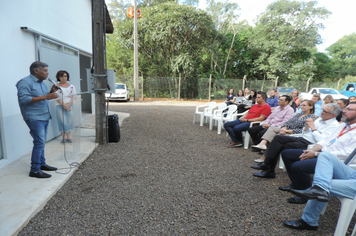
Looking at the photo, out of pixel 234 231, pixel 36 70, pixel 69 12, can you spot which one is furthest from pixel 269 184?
pixel 69 12

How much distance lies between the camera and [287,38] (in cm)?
1948

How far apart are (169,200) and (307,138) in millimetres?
2350

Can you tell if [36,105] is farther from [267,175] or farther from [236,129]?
[236,129]

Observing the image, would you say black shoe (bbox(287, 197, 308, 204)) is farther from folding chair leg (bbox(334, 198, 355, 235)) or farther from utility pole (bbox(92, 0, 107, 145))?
utility pole (bbox(92, 0, 107, 145))

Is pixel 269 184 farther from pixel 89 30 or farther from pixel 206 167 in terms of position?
pixel 89 30

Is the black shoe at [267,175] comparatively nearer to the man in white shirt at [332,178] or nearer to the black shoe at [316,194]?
the man in white shirt at [332,178]

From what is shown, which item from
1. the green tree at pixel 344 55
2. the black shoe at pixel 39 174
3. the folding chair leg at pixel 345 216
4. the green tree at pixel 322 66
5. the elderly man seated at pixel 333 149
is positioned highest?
the green tree at pixel 344 55

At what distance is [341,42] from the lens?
39.7 m

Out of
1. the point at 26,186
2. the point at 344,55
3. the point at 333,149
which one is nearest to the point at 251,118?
the point at 333,149

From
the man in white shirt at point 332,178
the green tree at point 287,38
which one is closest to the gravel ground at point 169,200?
the man in white shirt at point 332,178

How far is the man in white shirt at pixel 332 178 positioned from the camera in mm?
2107

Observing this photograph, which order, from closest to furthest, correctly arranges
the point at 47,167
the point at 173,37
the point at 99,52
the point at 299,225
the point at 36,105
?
the point at 299,225 → the point at 36,105 → the point at 47,167 → the point at 99,52 → the point at 173,37

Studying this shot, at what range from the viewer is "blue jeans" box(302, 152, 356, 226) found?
2094 millimetres

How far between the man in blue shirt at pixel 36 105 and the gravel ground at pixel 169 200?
22.5 inches
